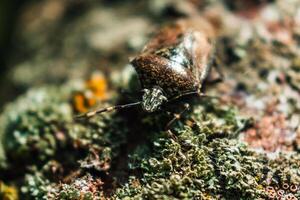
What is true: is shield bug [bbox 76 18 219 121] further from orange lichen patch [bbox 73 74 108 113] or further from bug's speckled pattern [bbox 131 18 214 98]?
orange lichen patch [bbox 73 74 108 113]

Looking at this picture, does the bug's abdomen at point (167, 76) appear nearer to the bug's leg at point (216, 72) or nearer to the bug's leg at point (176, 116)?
the bug's leg at point (176, 116)

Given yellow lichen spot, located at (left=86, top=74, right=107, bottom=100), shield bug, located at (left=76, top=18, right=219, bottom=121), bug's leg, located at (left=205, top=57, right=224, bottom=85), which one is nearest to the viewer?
shield bug, located at (left=76, top=18, right=219, bottom=121)

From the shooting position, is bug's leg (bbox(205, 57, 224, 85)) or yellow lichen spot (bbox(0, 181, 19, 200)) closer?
yellow lichen spot (bbox(0, 181, 19, 200))

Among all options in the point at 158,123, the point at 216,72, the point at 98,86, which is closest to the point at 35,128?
the point at 98,86

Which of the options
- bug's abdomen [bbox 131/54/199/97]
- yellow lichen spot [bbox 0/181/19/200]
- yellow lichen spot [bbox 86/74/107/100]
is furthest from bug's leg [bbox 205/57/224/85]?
yellow lichen spot [bbox 0/181/19/200]

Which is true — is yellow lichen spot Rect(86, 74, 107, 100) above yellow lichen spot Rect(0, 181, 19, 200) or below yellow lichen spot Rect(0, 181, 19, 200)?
above

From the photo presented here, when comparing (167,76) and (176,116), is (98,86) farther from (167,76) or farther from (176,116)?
(176,116)
